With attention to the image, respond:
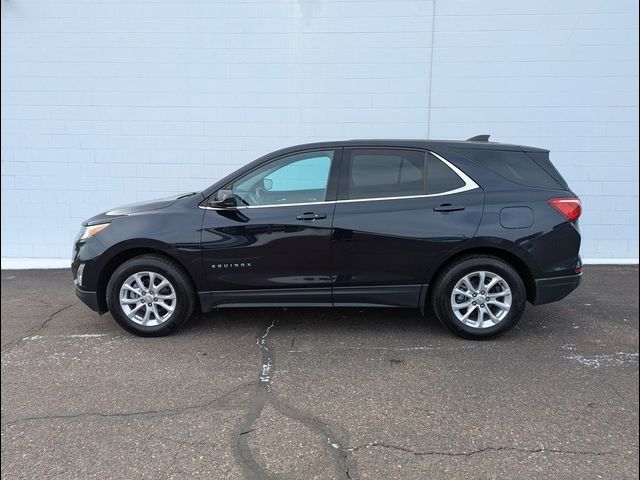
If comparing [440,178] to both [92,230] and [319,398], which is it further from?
[92,230]

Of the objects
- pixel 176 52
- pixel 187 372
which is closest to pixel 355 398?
pixel 187 372

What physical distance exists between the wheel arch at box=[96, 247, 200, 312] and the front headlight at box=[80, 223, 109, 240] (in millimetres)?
281

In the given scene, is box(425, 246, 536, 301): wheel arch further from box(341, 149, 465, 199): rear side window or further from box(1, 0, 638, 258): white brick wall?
box(1, 0, 638, 258): white brick wall

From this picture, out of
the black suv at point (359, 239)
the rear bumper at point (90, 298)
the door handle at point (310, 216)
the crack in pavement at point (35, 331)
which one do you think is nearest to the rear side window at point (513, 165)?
the black suv at point (359, 239)

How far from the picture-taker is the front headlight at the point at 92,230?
4.16m

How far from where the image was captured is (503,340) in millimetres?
4133

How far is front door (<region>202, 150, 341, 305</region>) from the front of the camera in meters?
4.00

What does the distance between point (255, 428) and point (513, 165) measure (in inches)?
121

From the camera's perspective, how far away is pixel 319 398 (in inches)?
125

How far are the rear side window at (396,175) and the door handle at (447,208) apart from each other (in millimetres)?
144

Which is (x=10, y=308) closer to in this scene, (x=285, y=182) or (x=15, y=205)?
(x=15, y=205)

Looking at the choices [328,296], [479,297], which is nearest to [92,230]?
[328,296]

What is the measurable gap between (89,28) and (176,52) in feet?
4.61

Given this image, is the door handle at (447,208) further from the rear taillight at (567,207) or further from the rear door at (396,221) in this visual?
the rear taillight at (567,207)
